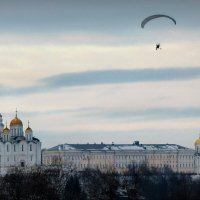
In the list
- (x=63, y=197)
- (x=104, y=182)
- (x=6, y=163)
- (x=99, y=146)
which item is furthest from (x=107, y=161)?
(x=63, y=197)

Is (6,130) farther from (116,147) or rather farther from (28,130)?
(116,147)

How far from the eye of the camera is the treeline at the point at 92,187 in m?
84.4

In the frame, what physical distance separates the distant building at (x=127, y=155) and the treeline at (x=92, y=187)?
6711 centimetres

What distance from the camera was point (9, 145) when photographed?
403ft

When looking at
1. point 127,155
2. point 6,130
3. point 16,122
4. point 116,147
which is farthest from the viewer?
point 116,147

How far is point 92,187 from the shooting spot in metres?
94.8

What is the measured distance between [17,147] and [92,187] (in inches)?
1154

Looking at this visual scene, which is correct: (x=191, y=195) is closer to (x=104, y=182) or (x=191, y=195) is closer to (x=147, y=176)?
(x=104, y=182)

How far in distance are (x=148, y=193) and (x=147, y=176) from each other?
17012 mm

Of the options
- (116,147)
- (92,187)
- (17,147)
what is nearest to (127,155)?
(116,147)

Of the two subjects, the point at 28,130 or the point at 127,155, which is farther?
the point at 127,155

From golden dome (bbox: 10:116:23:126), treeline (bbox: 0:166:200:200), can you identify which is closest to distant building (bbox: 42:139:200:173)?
golden dome (bbox: 10:116:23:126)

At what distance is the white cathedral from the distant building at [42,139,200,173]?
47597 millimetres

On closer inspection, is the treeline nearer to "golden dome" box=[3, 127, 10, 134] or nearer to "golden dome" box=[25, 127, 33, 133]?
"golden dome" box=[3, 127, 10, 134]
